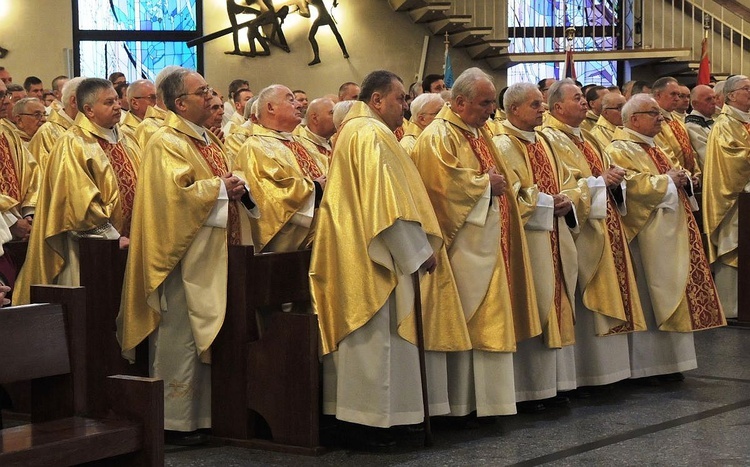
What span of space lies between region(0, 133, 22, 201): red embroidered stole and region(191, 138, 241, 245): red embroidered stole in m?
2.06

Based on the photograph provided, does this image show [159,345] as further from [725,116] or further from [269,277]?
[725,116]

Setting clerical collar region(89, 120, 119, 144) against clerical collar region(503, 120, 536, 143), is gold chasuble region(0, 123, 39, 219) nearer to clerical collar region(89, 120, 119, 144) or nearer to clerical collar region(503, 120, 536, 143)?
clerical collar region(89, 120, 119, 144)

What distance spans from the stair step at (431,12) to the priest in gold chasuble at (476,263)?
9.67m

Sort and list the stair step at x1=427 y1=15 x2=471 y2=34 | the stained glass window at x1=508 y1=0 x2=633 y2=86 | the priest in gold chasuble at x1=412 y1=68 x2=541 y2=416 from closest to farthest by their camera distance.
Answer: the priest in gold chasuble at x1=412 y1=68 x2=541 y2=416, the stair step at x1=427 y1=15 x2=471 y2=34, the stained glass window at x1=508 y1=0 x2=633 y2=86

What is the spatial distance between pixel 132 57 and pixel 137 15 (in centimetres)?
55

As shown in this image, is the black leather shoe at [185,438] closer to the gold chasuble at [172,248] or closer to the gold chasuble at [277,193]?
the gold chasuble at [172,248]

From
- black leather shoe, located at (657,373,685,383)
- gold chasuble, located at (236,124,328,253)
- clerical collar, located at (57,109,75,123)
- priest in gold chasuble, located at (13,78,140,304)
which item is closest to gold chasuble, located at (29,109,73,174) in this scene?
clerical collar, located at (57,109,75,123)

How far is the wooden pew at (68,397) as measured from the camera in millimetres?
3463

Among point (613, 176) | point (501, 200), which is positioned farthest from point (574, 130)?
point (501, 200)

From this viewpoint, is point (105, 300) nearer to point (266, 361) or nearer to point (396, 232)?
point (266, 361)

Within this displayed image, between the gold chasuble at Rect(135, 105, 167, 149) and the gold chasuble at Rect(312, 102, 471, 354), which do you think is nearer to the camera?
the gold chasuble at Rect(312, 102, 471, 354)

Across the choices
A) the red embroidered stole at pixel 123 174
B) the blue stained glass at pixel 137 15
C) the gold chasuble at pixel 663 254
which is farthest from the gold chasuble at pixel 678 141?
the blue stained glass at pixel 137 15

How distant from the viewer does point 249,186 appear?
6227 millimetres

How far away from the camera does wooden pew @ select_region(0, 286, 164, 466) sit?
3.46 m
